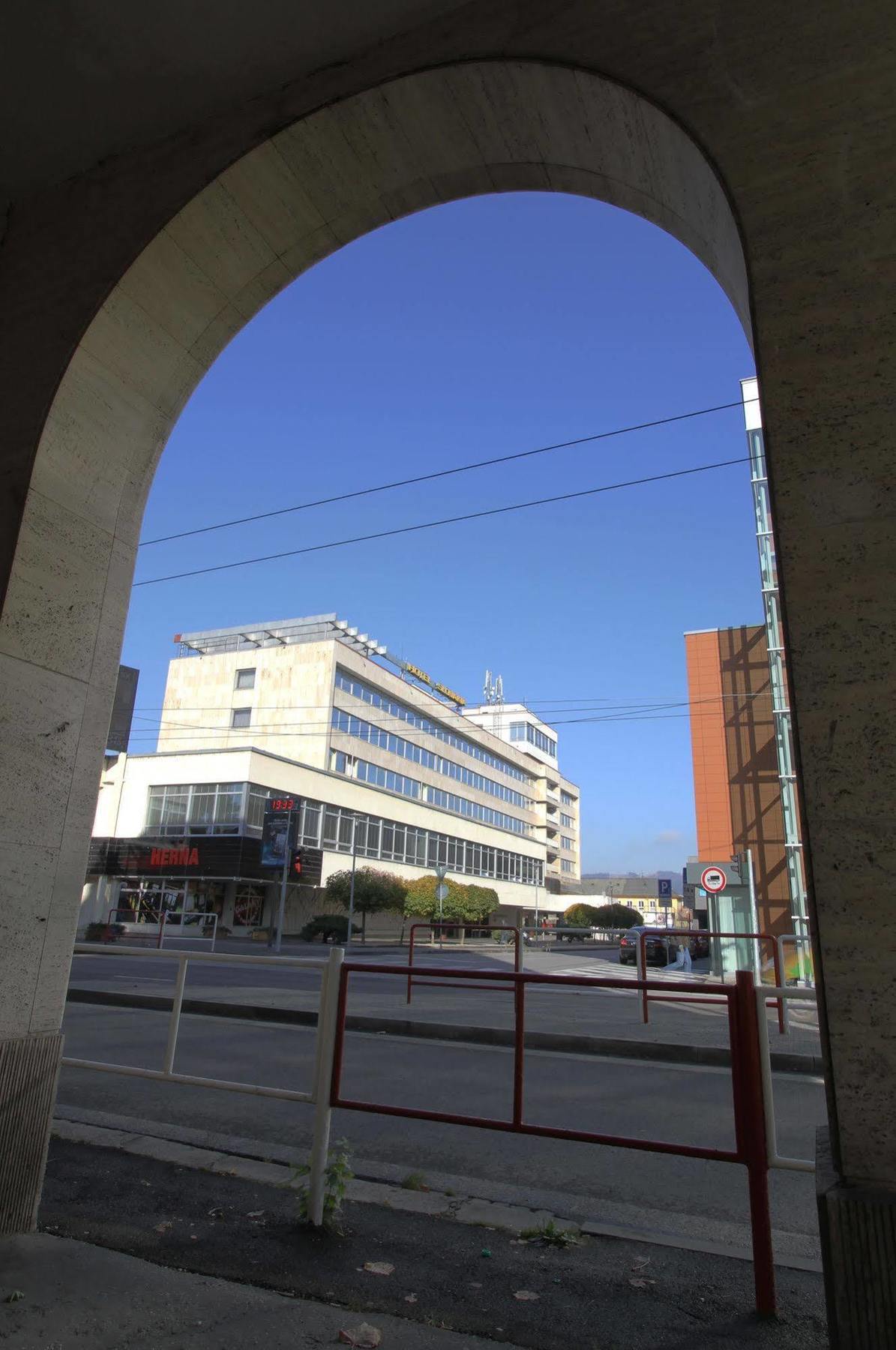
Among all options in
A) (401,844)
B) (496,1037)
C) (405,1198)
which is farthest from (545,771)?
(405,1198)

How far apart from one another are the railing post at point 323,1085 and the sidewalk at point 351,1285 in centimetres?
14

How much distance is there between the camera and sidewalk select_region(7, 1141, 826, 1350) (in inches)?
94.0

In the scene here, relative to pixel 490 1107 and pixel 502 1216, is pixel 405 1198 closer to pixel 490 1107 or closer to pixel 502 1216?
pixel 502 1216

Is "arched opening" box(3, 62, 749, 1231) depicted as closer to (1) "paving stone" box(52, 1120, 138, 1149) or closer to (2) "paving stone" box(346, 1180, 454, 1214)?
(2) "paving stone" box(346, 1180, 454, 1214)

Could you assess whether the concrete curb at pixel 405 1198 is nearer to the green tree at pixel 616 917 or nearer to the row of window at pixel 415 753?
the row of window at pixel 415 753

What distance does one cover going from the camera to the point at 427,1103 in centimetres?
575

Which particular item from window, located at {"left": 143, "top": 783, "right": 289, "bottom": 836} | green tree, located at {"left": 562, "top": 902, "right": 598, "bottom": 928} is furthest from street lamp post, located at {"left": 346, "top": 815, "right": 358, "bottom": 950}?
green tree, located at {"left": 562, "top": 902, "right": 598, "bottom": 928}

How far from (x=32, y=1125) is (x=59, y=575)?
216 centimetres

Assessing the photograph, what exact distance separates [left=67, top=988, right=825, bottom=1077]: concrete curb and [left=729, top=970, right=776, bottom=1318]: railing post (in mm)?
5383

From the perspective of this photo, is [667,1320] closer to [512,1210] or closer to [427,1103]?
[512,1210]

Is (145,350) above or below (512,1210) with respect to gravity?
above

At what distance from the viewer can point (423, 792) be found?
206ft

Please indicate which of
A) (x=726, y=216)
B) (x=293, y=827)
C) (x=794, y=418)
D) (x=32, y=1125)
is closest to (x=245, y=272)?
(x=726, y=216)

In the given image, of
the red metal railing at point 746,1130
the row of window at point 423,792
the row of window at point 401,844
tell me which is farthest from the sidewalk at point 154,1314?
the row of window at point 423,792
